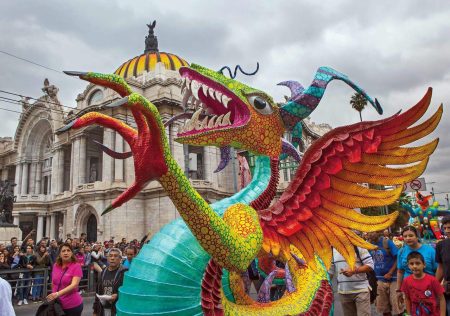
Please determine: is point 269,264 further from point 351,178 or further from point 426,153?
point 426,153

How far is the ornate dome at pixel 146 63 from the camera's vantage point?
2975 centimetres

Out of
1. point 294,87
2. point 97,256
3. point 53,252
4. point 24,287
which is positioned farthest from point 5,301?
point 53,252

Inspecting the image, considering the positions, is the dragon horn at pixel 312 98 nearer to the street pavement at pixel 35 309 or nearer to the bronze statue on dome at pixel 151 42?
the street pavement at pixel 35 309

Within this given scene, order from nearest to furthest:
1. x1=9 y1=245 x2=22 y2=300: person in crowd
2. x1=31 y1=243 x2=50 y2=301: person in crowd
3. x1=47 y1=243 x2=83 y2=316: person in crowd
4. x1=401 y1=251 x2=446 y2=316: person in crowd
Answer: x1=401 y1=251 x2=446 y2=316: person in crowd, x1=47 y1=243 x2=83 y2=316: person in crowd, x1=9 y1=245 x2=22 y2=300: person in crowd, x1=31 y1=243 x2=50 y2=301: person in crowd

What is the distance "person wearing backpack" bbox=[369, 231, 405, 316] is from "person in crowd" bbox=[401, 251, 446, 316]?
1.99 metres

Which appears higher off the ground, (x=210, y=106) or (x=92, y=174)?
(x=92, y=174)

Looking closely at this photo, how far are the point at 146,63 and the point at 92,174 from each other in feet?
31.7

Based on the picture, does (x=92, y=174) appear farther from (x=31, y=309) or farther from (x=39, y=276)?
(x=31, y=309)

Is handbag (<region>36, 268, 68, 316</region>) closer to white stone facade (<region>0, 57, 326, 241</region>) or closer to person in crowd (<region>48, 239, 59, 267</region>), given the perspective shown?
person in crowd (<region>48, 239, 59, 267</region>)

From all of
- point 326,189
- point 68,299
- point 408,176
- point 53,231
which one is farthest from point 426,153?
point 53,231

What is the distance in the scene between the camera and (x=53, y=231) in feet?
97.5

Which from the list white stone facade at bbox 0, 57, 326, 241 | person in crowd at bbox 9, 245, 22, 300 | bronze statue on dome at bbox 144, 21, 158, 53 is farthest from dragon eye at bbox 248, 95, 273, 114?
bronze statue on dome at bbox 144, 21, 158, 53

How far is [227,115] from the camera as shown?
3420 millimetres

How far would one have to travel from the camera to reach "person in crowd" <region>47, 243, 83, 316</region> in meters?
4.57
